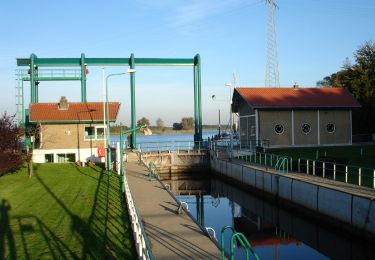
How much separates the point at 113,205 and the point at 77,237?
4.46 metres

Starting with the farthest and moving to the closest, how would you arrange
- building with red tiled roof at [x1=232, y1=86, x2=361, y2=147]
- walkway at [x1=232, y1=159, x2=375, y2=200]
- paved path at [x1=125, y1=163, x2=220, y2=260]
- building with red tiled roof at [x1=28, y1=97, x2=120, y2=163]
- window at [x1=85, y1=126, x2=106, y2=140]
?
building with red tiled roof at [x1=232, y1=86, x2=361, y2=147]
window at [x1=85, y1=126, x2=106, y2=140]
building with red tiled roof at [x1=28, y1=97, x2=120, y2=163]
walkway at [x1=232, y1=159, x2=375, y2=200]
paved path at [x1=125, y1=163, x2=220, y2=260]

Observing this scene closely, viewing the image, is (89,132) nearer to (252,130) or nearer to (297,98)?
(252,130)

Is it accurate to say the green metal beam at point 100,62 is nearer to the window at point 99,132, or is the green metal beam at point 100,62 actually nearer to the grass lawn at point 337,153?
the window at point 99,132

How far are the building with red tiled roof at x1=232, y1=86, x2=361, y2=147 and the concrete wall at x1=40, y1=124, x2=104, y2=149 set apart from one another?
43.0ft

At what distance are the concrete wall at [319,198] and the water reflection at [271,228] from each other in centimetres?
63

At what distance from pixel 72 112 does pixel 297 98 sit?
19.8 meters

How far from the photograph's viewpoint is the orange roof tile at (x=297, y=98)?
120ft

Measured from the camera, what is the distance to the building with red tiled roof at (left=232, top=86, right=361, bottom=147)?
119 ft

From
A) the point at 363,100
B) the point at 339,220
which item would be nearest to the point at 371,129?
the point at 363,100

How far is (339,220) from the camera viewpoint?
16.0 m

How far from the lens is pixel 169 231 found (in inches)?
475

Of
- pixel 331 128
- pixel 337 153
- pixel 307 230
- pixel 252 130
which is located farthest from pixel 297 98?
pixel 307 230

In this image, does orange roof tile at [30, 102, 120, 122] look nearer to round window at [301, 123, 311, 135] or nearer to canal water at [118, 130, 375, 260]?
canal water at [118, 130, 375, 260]

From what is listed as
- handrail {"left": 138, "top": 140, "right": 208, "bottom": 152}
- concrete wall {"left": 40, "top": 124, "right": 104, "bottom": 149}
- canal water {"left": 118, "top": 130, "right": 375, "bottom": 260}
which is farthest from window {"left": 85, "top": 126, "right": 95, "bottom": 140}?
canal water {"left": 118, "top": 130, "right": 375, "bottom": 260}
